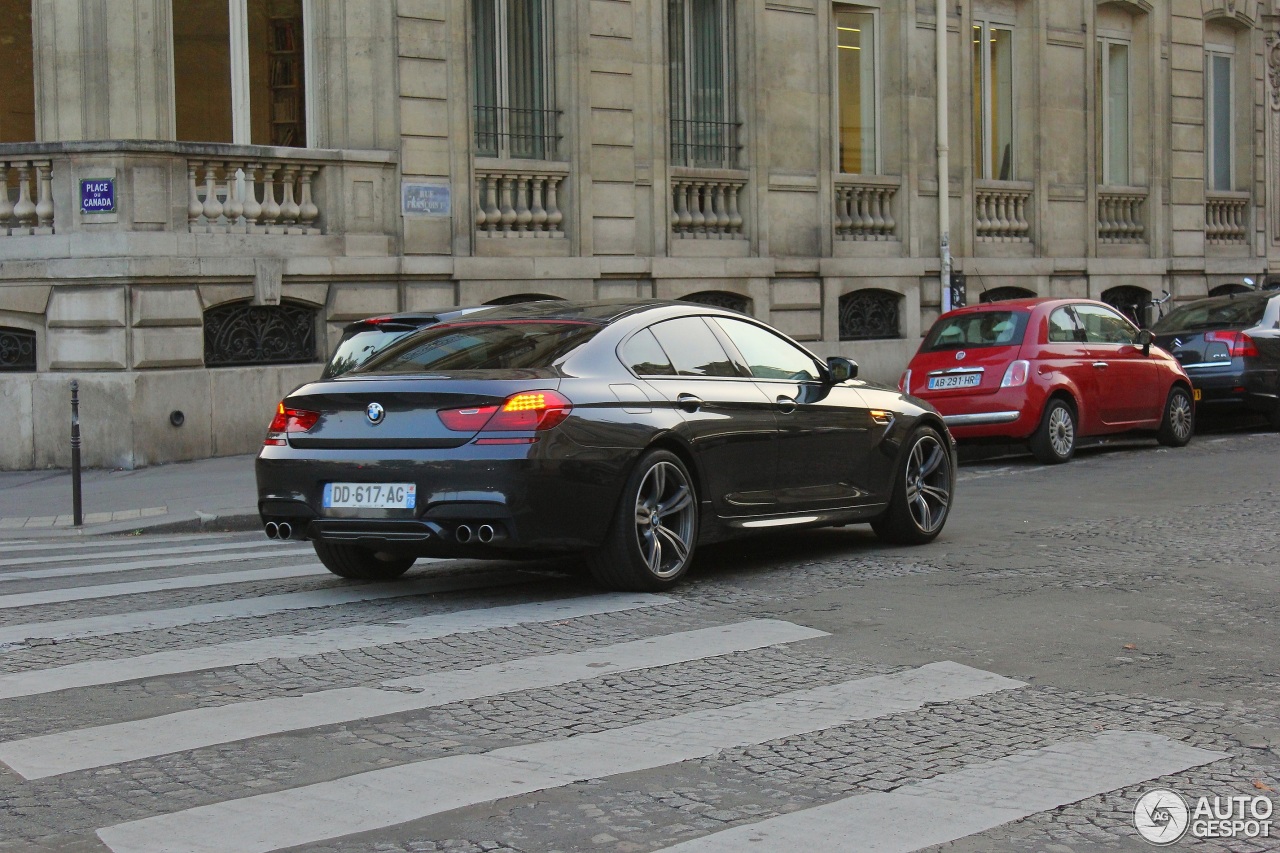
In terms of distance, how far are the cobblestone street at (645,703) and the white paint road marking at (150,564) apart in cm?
7

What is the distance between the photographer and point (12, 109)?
59.1 ft

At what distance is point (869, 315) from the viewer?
82.2ft

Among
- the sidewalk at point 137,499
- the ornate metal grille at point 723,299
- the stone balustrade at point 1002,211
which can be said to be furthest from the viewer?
the stone balustrade at point 1002,211

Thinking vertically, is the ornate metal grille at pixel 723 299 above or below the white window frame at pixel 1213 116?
below

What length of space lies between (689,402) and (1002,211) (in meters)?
19.5

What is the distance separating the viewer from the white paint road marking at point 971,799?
4598 mm

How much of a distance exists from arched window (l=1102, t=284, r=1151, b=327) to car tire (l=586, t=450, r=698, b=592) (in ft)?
72.9

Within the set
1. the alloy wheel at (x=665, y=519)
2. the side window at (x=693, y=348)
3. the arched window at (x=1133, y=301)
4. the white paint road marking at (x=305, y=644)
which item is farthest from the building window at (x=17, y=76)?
the arched window at (x=1133, y=301)

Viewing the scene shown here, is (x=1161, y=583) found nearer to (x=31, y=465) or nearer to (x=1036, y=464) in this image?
(x=1036, y=464)

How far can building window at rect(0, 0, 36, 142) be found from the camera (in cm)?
1789

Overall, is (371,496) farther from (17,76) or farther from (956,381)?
(17,76)

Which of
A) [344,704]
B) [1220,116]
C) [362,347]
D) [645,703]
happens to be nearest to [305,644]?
[344,704]

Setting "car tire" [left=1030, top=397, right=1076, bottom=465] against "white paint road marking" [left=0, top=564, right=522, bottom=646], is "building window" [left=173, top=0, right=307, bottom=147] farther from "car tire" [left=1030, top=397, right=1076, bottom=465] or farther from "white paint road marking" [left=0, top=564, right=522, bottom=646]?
"white paint road marking" [left=0, top=564, right=522, bottom=646]

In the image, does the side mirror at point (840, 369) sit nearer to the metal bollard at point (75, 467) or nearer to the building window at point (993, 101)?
the metal bollard at point (75, 467)
